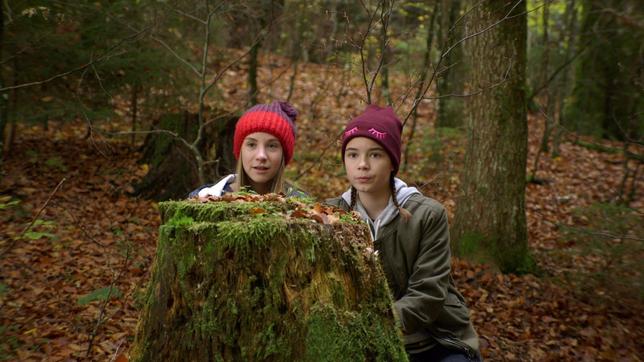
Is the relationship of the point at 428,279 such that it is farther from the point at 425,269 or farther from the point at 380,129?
the point at 380,129

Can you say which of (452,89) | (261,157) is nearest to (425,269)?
(261,157)

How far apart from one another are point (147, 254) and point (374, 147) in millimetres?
4610

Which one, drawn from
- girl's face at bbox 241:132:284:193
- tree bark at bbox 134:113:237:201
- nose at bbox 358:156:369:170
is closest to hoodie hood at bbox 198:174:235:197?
girl's face at bbox 241:132:284:193

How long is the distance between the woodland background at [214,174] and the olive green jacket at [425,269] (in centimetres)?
174

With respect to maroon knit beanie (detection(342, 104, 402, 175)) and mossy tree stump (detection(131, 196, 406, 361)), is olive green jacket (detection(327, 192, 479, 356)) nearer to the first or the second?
maroon knit beanie (detection(342, 104, 402, 175))

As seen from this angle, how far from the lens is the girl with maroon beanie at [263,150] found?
11.3 feet

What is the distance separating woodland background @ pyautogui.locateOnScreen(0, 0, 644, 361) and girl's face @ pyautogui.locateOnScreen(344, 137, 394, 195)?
163 cm

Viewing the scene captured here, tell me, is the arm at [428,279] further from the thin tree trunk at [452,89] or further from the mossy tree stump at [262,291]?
the thin tree trunk at [452,89]

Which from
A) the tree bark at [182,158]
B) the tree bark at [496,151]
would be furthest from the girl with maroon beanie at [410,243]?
the tree bark at [182,158]

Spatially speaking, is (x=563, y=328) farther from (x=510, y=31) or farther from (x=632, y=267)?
(x=510, y=31)

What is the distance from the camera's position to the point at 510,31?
20.7 ft

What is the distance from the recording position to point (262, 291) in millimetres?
1829

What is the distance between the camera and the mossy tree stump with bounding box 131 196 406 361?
181 centimetres

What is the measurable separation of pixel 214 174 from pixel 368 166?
19.0 ft
